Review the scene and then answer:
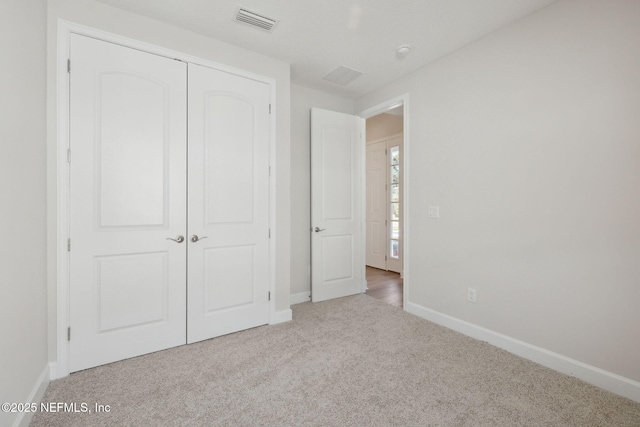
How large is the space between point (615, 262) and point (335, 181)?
267 centimetres

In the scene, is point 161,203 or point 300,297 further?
point 300,297

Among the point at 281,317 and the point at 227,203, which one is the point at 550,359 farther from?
the point at 227,203

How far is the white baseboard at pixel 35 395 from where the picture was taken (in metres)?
1.47

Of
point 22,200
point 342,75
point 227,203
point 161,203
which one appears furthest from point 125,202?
point 342,75

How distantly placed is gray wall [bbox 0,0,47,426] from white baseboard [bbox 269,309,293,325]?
1704 mm

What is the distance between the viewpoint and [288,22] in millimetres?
2357

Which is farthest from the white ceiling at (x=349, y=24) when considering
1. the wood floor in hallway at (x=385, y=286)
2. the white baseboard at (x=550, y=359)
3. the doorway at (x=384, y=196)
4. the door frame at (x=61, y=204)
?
the wood floor in hallway at (x=385, y=286)

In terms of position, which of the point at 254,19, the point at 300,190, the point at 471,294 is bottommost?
the point at 471,294

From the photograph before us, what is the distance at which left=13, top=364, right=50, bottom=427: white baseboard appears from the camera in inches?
57.9

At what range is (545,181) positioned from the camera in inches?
85.8

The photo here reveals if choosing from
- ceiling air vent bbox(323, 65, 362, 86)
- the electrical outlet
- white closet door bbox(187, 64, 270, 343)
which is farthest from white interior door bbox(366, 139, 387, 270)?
white closet door bbox(187, 64, 270, 343)

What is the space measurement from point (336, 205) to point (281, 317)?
1564 millimetres

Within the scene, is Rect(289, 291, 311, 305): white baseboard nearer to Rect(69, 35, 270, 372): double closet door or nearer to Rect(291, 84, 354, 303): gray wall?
Rect(291, 84, 354, 303): gray wall

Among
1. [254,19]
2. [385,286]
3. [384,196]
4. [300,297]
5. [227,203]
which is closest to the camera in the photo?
[254,19]
